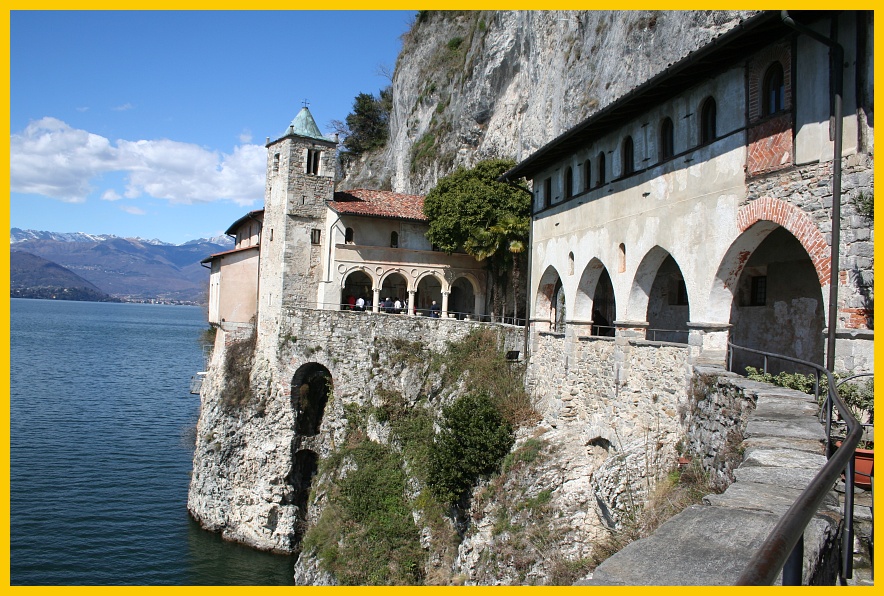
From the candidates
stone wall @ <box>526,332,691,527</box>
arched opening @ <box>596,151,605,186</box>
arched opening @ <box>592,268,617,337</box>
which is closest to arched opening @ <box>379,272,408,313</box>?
arched opening @ <box>592,268,617,337</box>

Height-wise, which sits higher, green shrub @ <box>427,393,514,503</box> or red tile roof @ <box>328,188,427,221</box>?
red tile roof @ <box>328,188,427,221</box>

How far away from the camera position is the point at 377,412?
27984mm

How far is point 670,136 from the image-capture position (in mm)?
14836

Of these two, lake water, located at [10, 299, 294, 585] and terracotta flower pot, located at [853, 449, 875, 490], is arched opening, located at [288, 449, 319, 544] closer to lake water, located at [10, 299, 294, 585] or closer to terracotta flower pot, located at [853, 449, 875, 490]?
lake water, located at [10, 299, 294, 585]

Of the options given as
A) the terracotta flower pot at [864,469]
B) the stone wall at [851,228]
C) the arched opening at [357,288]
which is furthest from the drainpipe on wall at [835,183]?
the arched opening at [357,288]

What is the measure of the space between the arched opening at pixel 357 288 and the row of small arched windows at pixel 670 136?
17145mm

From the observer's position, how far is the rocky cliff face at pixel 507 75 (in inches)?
1021

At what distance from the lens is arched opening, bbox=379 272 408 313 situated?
3900cm

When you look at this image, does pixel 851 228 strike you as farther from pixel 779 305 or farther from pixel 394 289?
pixel 394 289

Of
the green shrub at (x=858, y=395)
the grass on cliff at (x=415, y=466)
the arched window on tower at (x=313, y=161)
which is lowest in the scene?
the grass on cliff at (x=415, y=466)

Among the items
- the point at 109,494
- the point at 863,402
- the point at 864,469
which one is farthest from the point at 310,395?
the point at 864,469

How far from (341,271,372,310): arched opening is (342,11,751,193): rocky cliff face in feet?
37.1

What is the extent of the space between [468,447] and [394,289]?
21.3 metres

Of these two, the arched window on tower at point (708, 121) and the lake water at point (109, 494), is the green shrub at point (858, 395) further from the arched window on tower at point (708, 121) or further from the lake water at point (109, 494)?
the lake water at point (109, 494)
